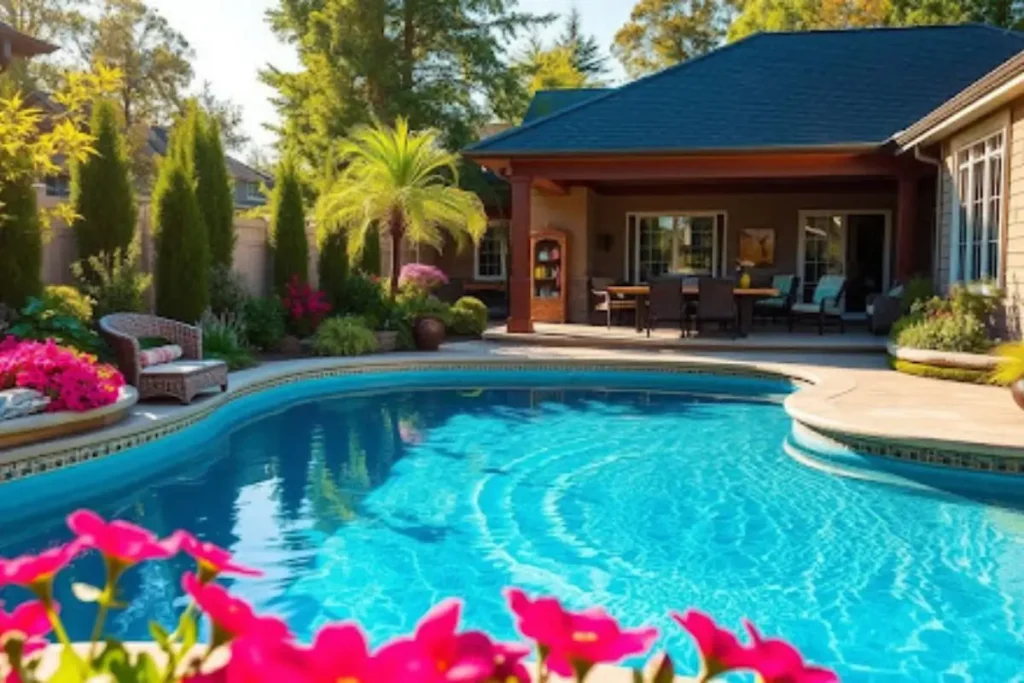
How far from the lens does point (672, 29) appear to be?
121 ft

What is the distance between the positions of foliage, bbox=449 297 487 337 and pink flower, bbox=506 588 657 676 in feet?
44.5

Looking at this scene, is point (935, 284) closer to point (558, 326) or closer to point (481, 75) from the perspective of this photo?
point (558, 326)

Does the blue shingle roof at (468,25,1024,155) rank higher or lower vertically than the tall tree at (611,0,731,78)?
lower

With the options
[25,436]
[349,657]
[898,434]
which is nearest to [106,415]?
[25,436]

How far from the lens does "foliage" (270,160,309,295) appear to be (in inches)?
520

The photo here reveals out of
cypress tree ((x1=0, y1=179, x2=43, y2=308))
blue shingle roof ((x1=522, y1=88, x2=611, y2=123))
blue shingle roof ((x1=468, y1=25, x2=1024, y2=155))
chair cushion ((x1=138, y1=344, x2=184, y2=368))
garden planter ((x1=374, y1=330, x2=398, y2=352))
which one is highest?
blue shingle roof ((x1=522, y1=88, x2=611, y2=123))

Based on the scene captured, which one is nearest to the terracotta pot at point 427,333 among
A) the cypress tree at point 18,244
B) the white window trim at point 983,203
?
the cypress tree at point 18,244

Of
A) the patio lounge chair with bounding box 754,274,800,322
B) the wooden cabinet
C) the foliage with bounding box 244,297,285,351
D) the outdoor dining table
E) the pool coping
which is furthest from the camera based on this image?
the wooden cabinet

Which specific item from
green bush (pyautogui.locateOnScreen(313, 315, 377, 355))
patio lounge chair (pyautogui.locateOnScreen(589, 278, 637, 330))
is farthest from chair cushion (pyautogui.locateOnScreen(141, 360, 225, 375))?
patio lounge chair (pyautogui.locateOnScreen(589, 278, 637, 330))

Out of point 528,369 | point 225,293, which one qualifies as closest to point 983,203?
point 528,369

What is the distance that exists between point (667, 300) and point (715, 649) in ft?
42.2

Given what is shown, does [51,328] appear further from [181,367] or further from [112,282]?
[112,282]

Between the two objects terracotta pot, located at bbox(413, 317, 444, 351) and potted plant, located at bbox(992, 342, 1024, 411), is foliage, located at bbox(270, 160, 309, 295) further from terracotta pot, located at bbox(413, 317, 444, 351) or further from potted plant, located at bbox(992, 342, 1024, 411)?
potted plant, located at bbox(992, 342, 1024, 411)

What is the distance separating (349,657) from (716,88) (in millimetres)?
15692
